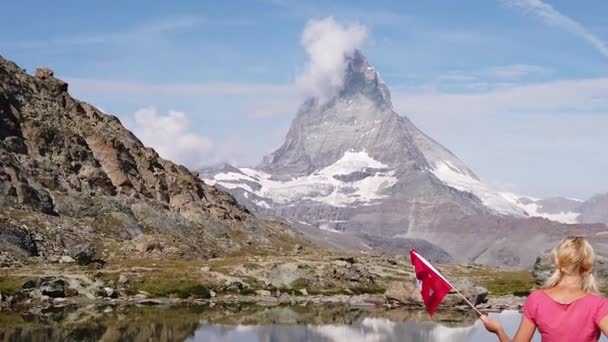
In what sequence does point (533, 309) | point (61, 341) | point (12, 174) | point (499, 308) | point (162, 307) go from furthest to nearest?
point (12, 174), point (499, 308), point (162, 307), point (61, 341), point (533, 309)

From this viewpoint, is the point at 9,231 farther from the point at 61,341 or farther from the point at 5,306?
the point at 61,341

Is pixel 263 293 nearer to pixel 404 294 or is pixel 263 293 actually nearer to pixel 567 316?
pixel 404 294

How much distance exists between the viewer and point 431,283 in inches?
751

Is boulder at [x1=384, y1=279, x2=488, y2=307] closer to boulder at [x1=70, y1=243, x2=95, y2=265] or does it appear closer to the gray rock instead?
boulder at [x1=70, y1=243, x2=95, y2=265]

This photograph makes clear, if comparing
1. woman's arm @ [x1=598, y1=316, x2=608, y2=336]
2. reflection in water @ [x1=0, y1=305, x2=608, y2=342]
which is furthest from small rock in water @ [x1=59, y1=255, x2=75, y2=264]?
woman's arm @ [x1=598, y1=316, x2=608, y2=336]

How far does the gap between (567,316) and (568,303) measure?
24cm

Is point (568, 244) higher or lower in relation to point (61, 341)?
higher

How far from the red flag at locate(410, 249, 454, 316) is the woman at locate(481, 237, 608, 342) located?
3.36 meters

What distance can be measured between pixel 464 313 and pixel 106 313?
45.0m

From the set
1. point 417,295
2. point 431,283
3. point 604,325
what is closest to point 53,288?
point 417,295

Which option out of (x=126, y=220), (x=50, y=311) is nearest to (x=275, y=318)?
(x=50, y=311)

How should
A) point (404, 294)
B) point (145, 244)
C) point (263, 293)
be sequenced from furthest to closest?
point (145, 244) → point (263, 293) → point (404, 294)

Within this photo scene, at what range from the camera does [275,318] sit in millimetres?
100438

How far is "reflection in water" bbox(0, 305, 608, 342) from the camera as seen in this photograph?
262 ft
